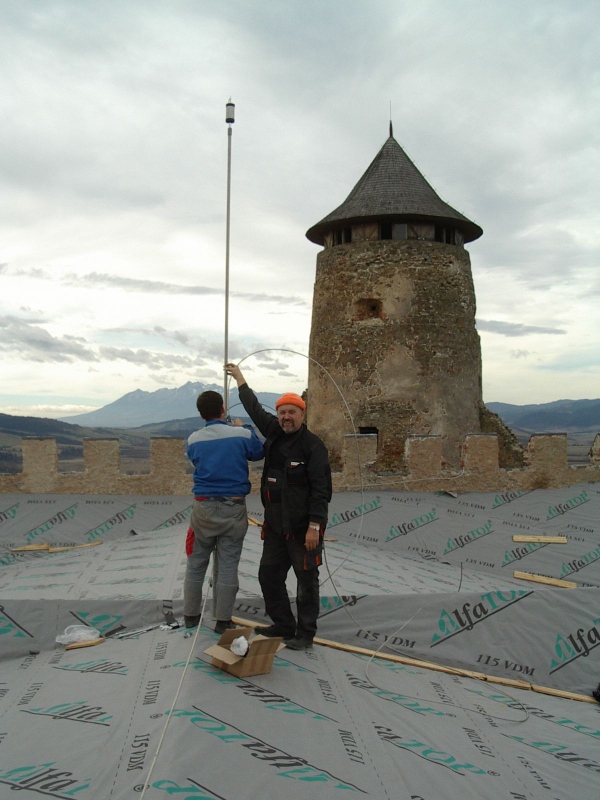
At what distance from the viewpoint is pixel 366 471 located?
1423 centimetres

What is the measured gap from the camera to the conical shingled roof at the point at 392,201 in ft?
55.4

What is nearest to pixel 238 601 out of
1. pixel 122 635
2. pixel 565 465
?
pixel 122 635

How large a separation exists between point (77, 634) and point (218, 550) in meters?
1.50

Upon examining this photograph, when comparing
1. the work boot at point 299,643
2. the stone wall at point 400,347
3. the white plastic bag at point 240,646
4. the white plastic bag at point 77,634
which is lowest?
the white plastic bag at point 77,634

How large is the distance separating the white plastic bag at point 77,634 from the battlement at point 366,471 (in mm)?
7159

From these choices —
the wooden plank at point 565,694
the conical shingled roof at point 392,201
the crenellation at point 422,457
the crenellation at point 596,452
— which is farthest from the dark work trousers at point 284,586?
the conical shingled roof at point 392,201

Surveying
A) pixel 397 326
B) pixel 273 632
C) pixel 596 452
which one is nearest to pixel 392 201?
pixel 397 326

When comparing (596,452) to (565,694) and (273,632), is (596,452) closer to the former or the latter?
(565,694)

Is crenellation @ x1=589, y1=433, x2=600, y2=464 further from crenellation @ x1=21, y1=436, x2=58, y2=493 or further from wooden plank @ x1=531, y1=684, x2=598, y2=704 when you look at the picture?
crenellation @ x1=21, y1=436, x2=58, y2=493

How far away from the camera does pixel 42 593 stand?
699 cm

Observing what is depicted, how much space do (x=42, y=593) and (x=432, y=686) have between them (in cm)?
397

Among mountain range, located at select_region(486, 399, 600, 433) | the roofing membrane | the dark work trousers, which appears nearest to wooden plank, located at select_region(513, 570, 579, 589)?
the roofing membrane

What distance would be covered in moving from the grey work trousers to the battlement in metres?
7.14

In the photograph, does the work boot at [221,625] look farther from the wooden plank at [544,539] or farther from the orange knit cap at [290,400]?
the wooden plank at [544,539]
